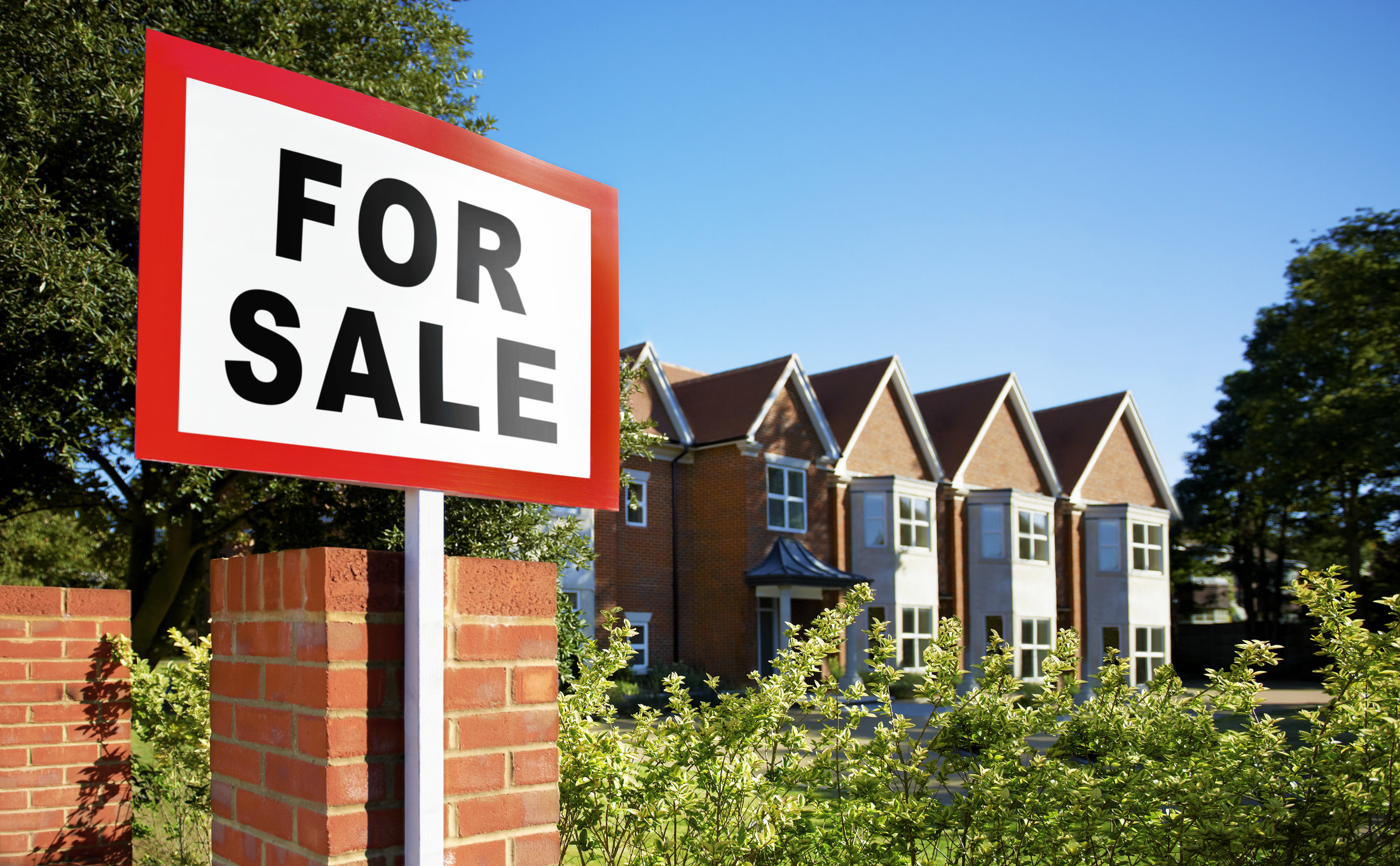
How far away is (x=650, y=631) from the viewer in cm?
2750

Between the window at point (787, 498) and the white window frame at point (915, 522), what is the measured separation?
339 cm

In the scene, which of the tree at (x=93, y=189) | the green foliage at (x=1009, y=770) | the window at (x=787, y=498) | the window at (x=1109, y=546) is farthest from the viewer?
the window at (x=1109, y=546)

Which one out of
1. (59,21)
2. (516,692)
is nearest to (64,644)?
(516,692)

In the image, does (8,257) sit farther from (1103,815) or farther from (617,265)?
(1103,815)

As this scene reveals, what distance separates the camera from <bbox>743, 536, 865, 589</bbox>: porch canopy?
2716 centimetres

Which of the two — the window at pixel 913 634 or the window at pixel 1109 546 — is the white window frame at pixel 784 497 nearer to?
the window at pixel 913 634

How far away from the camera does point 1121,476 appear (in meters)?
40.9

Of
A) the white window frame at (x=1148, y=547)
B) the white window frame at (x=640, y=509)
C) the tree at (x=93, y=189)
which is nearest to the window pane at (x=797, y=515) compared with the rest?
the white window frame at (x=640, y=509)

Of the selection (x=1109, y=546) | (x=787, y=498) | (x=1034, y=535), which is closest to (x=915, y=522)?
(x=787, y=498)

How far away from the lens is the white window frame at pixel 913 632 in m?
31.0

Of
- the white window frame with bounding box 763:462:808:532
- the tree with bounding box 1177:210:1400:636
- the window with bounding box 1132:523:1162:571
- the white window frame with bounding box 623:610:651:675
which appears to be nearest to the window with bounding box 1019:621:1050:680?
the window with bounding box 1132:523:1162:571

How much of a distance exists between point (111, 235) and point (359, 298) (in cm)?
1029

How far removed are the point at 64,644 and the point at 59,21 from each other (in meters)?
8.25

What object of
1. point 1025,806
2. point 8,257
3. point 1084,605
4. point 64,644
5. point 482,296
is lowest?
point 1084,605
